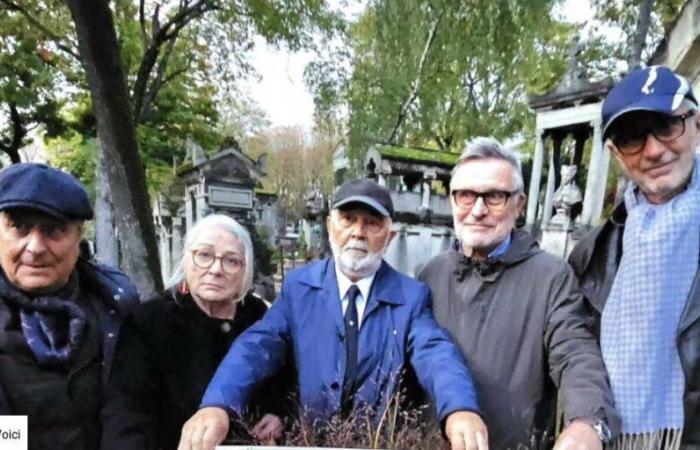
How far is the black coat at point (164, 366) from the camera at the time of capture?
6.20 ft

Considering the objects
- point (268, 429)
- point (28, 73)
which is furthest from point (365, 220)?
point (28, 73)

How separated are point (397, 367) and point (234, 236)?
0.89 metres

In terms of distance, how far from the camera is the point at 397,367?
186 cm

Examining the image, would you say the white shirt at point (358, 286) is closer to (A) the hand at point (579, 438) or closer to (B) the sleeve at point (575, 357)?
(B) the sleeve at point (575, 357)

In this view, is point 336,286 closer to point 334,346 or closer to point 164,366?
point 334,346

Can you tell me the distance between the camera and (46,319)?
1.86 meters

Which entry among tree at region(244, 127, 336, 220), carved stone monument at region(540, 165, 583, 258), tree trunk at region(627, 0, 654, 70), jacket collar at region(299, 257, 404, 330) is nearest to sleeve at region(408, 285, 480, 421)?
jacket collar at region(299, 257, 404, 330)

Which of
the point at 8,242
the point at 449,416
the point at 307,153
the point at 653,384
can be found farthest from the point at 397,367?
the point at 307,153

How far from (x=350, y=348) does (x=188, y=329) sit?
741 millimetres

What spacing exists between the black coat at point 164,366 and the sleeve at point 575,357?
0.97 metres

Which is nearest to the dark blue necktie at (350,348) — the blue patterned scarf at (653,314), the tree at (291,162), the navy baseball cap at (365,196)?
the navy baseball cap at (365,196)

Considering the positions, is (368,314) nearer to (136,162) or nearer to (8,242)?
(8,242)

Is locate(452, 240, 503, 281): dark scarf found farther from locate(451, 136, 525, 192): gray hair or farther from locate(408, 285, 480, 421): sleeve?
locate(451, 136, 525, 192): gray hair

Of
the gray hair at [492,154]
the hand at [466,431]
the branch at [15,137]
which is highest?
the branch at [15,137]
